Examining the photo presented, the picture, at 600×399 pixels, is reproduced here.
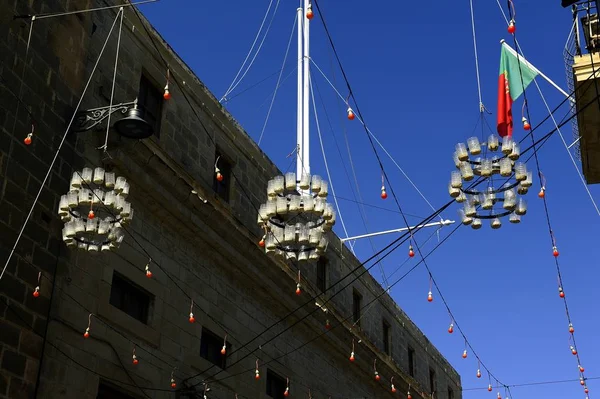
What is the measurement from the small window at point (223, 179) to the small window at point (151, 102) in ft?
6.77

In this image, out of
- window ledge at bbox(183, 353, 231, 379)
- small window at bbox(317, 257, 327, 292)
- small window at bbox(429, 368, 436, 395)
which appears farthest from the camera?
small window at bbox(429, 368, 436, 395)

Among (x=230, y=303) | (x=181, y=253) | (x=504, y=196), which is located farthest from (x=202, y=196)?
(x=504, y=196)

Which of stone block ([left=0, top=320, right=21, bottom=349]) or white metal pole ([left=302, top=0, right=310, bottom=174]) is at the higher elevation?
white metal pole ([left=302, top=0, right=310, bottom=174])

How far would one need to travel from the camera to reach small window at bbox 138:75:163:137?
17812mm

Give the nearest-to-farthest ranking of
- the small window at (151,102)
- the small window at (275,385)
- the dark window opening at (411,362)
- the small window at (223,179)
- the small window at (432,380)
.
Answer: the small window at (151,102) < the small window at (223,179) < the small window at (275,385) < the dark window opening at (411,362) < the small window at (432,380)

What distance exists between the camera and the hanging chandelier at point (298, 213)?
47.4ft

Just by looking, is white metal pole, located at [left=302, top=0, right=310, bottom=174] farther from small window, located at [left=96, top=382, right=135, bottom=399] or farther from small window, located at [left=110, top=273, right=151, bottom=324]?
small window, located at [left=96, top=382, right=135, bottom=399]

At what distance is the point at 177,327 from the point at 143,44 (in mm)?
5913

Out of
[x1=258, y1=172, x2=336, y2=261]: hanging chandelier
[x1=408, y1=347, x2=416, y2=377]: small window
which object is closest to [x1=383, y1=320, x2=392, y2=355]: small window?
[x1=408, y1=347, x2=416, y2=377]: small window

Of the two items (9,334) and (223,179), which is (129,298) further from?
(223,179)

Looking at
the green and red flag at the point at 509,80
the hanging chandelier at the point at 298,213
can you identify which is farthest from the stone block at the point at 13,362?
the green and red flag at the point at 509,80

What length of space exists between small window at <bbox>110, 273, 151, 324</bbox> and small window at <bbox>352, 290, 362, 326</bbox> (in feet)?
34.9

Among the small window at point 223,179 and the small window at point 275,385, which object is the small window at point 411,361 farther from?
the small window at point 223,179

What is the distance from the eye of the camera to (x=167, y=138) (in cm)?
1791
